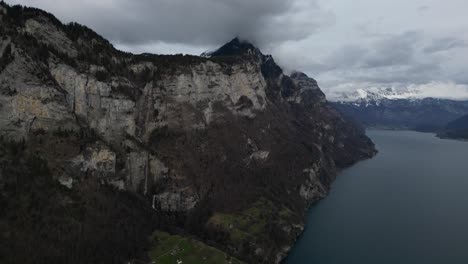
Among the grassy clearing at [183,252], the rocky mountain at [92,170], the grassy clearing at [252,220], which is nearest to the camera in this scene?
the rocky mountain at [92,170]

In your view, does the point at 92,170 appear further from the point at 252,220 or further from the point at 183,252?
the point at 252,220

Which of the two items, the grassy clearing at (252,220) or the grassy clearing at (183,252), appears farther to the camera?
the grassy clearing at (252,220)

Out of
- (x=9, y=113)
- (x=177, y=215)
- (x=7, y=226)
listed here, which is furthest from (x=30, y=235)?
(x=177, y=215)

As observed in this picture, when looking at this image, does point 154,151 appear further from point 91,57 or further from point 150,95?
point 91,57

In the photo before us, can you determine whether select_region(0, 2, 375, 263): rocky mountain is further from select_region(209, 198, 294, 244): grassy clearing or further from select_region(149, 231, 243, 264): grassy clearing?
select_region(149, 231, 243, 264): grassy clearing

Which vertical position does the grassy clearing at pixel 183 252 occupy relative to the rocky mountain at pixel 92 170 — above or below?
below

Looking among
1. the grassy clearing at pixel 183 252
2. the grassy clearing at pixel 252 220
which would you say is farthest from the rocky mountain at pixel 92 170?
the grassy clearing at pixel 183 252

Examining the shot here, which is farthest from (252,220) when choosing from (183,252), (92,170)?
(92,170)

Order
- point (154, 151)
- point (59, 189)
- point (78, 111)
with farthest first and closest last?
1. point (154, 151)
2. point (78, 111)
3. point (59, 189)

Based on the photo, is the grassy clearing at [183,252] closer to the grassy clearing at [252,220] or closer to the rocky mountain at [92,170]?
the rocky mountain at [92,170]
